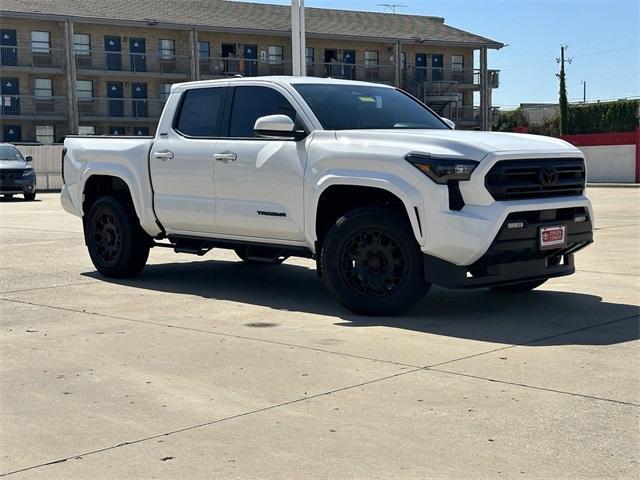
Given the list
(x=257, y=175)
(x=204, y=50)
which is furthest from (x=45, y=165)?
(x=257, y=175)

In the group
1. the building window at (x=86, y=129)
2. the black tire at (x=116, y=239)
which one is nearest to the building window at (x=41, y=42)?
the building window at (x=86, y=129)


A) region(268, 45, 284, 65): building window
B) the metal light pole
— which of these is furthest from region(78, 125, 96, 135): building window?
the metal light pole

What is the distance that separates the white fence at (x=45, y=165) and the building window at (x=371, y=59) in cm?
2652

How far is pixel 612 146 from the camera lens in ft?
142

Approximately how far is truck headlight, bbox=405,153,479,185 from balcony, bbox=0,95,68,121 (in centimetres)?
4716

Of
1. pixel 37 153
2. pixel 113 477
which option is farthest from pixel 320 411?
pixel 37 153

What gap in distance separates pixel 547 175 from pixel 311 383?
9.88 feet

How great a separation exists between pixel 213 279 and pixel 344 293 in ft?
9.08

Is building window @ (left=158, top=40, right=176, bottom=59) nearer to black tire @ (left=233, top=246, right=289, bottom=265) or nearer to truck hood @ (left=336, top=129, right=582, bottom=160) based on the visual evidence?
black tire @ (left=233, top=246, right=289, bottom=265)

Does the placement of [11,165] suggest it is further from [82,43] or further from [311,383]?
[311,383]

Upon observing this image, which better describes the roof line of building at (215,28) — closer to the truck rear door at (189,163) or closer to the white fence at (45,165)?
the white fence at (45,165)

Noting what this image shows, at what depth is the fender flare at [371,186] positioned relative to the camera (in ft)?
24.0

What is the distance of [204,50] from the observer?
5725 cm

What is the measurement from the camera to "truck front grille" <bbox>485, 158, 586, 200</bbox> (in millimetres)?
7262
